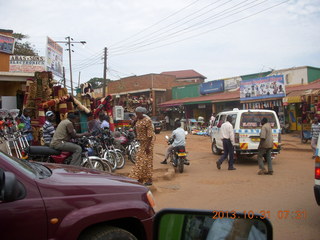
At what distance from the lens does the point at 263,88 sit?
20078mm

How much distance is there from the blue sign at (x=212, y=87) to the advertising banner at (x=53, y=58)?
572 inches

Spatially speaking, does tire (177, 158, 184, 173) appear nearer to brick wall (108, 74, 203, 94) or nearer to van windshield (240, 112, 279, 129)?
van windshield (240, 112, 279, 129)

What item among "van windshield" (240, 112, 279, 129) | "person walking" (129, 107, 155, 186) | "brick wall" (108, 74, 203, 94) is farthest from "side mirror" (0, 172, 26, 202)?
"brick wall" (108, 74, 203, 94)

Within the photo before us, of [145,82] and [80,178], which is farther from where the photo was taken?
[145,82]

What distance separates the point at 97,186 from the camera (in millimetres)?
2529

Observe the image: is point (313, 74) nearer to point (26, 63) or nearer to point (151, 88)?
point (151, 88)

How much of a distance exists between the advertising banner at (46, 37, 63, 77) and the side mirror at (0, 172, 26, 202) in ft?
48.7

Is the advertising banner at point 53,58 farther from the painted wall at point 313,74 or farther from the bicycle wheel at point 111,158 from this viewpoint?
the painted wall at point 313,74

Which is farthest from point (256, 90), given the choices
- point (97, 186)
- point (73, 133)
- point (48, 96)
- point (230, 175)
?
point (97, 186)

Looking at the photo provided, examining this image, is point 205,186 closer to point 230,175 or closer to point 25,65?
point 230,175

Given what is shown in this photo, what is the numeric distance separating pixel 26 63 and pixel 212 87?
1641 cm

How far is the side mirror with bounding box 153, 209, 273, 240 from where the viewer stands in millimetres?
1398

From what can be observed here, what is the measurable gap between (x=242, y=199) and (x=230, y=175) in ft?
8.20

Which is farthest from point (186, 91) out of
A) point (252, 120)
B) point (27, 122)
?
point (27, 122)
